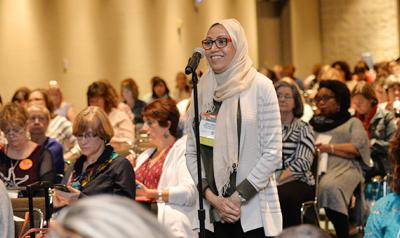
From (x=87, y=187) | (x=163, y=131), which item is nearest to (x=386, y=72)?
(x=163, y=131)

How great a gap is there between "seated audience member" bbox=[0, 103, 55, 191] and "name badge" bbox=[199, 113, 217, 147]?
1.67 metres

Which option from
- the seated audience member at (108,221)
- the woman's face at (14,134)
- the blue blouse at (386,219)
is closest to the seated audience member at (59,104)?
the woman's face at (14,134)

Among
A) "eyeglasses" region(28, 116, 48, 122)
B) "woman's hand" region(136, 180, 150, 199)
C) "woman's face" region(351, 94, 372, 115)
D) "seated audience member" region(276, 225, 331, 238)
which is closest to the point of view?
"seated audience member" region(276, 225, 331, 238)

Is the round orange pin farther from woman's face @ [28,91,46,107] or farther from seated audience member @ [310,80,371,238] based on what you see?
woman's face @ [28,91,46,107]

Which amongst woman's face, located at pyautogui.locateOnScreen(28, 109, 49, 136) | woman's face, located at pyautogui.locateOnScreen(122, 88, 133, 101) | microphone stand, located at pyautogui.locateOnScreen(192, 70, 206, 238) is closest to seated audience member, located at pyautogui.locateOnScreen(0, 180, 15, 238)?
microphone stand, located at pyautogui.locateOnScreen(192, 70, 206, 238)

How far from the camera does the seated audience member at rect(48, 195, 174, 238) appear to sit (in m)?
1.36

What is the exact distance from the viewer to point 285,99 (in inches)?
Answer: 265

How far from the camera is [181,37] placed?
1530 cm

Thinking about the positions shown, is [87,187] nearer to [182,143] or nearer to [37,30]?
[182,143]

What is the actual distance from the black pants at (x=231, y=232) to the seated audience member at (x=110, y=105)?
4.67m

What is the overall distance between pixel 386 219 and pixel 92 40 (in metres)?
9.08

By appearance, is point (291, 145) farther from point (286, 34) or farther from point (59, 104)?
point (286, 34)

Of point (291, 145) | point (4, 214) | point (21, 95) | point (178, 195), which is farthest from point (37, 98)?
point (4, 214)

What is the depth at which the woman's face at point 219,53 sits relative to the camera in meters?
4.49
